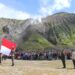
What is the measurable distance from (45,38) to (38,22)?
730cm

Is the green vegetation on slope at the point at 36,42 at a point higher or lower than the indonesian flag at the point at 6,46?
higher

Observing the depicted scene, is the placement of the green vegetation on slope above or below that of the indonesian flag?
above

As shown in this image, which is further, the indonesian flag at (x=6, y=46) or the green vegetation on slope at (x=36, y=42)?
the green vegetation on slope at (x=36, y=42)

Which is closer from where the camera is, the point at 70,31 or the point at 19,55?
the point at 19,55

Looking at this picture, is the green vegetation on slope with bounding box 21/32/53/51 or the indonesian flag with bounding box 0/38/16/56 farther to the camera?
the green vegetation on slope with bounding box 21/32/53/51

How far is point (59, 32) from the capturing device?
14812cm

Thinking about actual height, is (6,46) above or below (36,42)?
below

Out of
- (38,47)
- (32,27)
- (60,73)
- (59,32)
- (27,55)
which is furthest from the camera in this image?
(59,32)

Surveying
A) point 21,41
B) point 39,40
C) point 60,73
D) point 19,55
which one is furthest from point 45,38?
point 60,73

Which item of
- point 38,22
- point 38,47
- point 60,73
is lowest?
point 60,73

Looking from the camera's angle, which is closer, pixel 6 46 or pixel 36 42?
pixel 6 46

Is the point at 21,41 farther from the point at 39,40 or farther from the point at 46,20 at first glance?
the point at 46,20

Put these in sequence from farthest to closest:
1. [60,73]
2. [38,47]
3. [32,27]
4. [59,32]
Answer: [59,32] < [32,27] < [38,47] < [60,73]

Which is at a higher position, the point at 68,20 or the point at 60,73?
the point at 68,20
